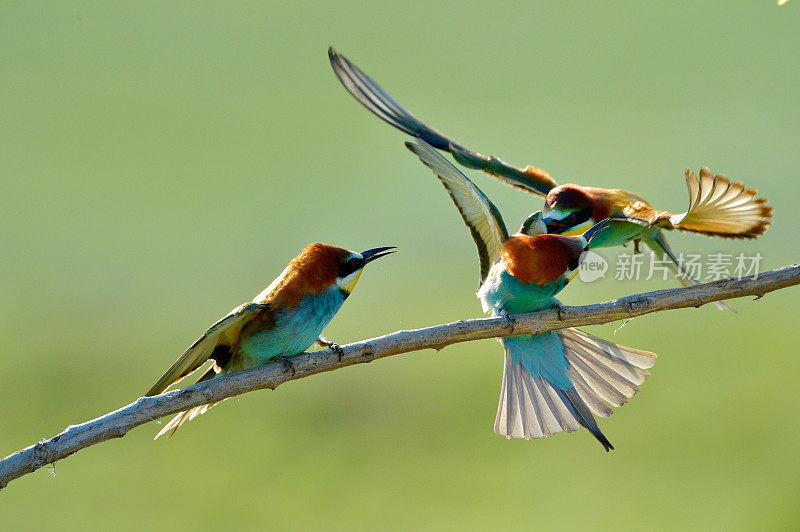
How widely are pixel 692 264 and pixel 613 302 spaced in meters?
0.72

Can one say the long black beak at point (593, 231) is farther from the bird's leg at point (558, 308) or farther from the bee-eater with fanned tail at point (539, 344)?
the bird's leg at point (558, 308)

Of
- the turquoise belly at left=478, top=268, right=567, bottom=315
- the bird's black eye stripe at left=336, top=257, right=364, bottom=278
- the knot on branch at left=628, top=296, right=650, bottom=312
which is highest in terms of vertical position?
the bird's black eye stripe at left=336, top=257, right=364, bottom=278

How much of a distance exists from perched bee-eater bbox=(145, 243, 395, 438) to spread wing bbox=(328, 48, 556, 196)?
600 millimetres

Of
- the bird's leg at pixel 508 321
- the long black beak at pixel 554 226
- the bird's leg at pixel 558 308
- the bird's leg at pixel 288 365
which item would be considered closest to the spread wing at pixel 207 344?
the bird's leg at pixel 288 365

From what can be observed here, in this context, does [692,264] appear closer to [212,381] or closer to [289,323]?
[289,323]

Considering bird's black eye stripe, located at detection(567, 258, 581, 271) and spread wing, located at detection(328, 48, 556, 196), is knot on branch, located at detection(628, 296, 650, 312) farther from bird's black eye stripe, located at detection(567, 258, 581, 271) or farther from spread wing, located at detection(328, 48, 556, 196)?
spread wing, located at detection(328, 48, 556, 196)

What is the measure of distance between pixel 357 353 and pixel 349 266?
25 cm

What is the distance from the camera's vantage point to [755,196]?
1805mm

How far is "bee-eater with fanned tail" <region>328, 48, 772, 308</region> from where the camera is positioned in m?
1.91

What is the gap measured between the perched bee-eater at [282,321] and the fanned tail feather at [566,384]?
554mm

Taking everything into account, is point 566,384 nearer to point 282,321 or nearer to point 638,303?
point 638,303

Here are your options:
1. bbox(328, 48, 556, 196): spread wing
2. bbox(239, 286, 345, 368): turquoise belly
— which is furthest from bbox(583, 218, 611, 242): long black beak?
bbox(239, 286, 345, 368): turquoise belly

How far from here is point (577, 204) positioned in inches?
90.5

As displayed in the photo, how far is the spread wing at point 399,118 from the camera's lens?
2275 mm
